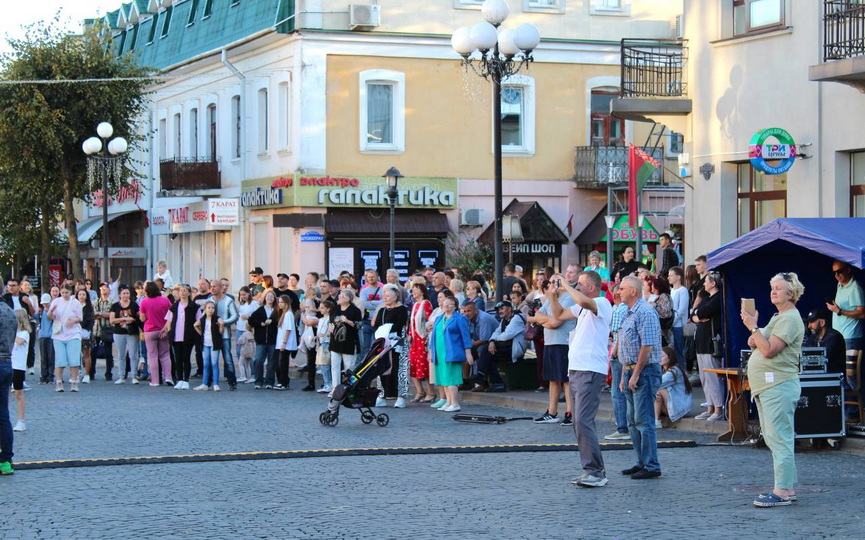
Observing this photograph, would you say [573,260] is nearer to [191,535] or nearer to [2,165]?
[2,165]

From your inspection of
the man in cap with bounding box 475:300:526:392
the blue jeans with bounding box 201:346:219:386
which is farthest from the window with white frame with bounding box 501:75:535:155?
the man in cap with bounding box 475:300:526:392

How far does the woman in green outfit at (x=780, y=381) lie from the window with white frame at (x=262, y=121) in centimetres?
2763

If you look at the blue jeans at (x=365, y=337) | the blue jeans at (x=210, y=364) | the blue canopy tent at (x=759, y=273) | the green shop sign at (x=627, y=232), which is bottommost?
the blue jeans at (x=210, y=364)

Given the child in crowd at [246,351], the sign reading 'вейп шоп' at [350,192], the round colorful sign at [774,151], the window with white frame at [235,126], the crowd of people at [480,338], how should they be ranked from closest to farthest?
the crowd of people at [480,338] → the round colorful sign at [774,151] → the child in crowd at [246,351] → the sign reading 'вейп шоп' at [350,192] → the window with white frame at [235,126]

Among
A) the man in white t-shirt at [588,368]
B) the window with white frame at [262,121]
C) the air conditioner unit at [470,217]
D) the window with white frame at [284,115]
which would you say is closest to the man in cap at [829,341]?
the man in white t-shirt at [588,368]

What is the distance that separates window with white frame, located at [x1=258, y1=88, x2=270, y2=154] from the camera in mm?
37250

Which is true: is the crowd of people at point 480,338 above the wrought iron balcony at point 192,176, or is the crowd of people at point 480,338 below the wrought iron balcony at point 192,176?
below

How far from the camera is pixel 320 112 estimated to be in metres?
34.8

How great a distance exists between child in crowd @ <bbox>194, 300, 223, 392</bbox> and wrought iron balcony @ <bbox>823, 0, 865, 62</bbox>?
10.6m

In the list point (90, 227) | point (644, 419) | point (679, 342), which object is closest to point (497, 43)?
point (679, 342)

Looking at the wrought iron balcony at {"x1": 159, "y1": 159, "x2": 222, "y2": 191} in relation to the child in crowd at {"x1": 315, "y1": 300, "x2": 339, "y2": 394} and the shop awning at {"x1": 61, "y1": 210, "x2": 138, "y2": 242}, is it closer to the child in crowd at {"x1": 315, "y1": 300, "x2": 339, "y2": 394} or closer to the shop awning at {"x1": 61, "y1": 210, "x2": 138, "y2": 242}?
the shop awning at {"x1": 61, "y1": 210, "x2": 138, "y2": 242}

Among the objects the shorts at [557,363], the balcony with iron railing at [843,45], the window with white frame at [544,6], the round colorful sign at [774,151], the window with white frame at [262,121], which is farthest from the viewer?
the window with white frame at [262,121]

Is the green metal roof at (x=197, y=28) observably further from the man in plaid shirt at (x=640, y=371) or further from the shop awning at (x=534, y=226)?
the man in plaid shirt at (x=640, y=371)

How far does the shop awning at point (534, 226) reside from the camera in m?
35.9
